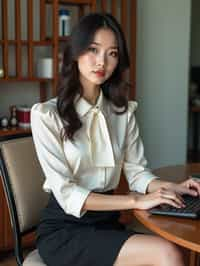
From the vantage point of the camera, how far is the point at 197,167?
2.09m

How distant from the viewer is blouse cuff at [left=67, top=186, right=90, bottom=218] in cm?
154

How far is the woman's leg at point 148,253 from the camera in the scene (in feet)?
4.55

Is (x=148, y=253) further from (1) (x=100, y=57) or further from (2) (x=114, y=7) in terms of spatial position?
(2) (x=114, y=7)

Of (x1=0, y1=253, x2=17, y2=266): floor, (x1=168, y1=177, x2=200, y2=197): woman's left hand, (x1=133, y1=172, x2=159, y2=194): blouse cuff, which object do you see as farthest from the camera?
(x1=0, y1=253, x2=17, y2=266): floor

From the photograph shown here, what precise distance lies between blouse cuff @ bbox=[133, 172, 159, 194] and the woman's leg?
0.29 meters

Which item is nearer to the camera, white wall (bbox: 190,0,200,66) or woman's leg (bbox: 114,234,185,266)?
woman's leg (bbox: 114,234,185,266)

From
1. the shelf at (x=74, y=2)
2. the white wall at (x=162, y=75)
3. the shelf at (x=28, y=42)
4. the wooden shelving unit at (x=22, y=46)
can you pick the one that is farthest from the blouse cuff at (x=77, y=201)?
the white wall at (x=162, y=75)

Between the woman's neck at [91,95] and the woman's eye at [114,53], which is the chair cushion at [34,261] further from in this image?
the woman's eye at [114,53]

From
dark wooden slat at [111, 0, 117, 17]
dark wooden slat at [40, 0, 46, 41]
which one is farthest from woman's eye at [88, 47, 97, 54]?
dark wooden slat at [111, 0, 117, 17]

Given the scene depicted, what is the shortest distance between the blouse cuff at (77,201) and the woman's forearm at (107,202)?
1cm

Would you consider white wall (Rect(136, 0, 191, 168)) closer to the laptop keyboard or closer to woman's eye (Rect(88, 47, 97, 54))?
woman's eye (Rect(88, 47, 97, 54))

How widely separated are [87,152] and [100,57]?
31cm

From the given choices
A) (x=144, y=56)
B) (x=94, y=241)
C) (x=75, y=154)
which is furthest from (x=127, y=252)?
(x=144, y=56)

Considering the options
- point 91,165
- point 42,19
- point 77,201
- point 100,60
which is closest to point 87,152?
point 91,165
